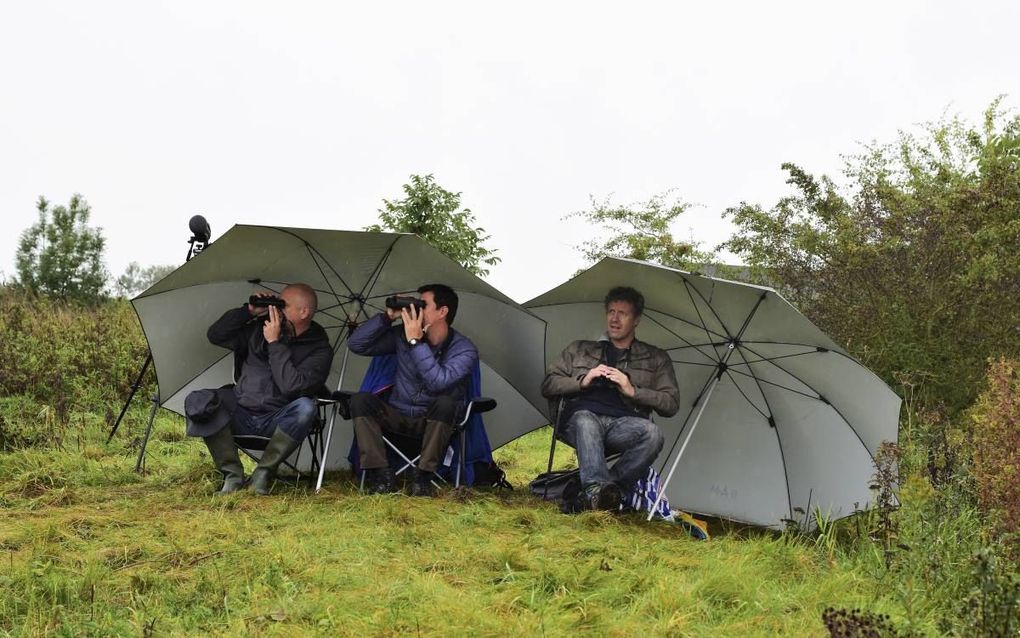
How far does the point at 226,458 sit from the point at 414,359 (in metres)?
1.16

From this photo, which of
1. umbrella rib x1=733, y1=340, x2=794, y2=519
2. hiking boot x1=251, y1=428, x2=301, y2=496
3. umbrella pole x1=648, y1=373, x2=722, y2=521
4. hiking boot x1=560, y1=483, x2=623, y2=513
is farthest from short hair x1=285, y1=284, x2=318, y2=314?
umbrella rib x1=733, y1=340, x2=794, y2=519

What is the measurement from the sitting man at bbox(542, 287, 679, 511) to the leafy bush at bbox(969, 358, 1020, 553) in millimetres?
1560

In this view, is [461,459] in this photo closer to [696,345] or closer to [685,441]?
[685,441]

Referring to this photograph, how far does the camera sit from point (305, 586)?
3172 millimetres

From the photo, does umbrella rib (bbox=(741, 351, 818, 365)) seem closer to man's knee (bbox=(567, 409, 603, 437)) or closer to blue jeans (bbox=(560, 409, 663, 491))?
blue jeans (bbox=(560, 409, 663, 491))

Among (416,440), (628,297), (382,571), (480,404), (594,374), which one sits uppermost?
(628,297)

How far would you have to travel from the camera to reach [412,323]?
5180 mm

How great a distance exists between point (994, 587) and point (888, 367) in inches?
218

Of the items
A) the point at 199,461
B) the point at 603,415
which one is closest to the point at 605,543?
the point at 603,415

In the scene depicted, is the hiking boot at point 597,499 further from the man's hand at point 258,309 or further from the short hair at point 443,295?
the man's hand at point 258,309

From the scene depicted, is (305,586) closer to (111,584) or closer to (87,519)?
(111,584)

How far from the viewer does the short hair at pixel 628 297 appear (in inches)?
206

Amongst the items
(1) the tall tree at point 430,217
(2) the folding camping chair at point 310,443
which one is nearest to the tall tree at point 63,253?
(1) the tall tree at point 430,217

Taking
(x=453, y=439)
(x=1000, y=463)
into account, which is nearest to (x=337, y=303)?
(x=453, y=439)
